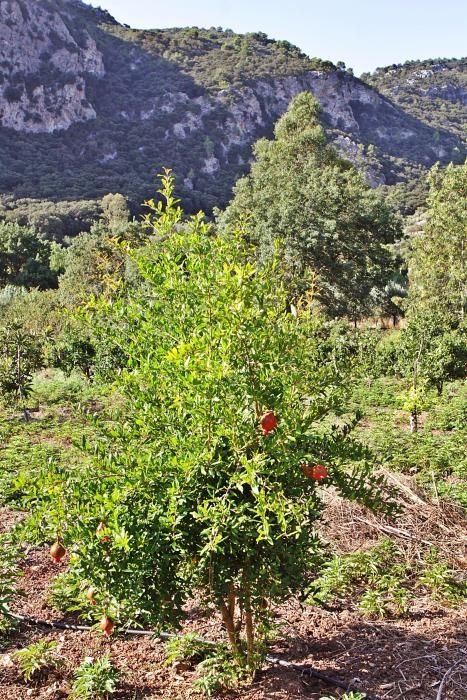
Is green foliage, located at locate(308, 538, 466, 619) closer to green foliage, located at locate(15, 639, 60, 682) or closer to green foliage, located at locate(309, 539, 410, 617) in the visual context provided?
green foliage, located at locate(309, 539, 410, 617)

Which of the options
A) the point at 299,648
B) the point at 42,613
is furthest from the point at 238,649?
the point at 42,613

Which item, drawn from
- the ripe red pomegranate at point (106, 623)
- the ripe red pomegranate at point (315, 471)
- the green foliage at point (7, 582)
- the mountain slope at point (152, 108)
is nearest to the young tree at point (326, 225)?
the green foliage at point (7, 582)

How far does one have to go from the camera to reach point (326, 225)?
2012 cm

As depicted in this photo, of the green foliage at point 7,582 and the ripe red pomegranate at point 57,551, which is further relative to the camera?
the green foliage at point 7,582

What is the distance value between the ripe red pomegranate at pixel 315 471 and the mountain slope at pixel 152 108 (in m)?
61.7

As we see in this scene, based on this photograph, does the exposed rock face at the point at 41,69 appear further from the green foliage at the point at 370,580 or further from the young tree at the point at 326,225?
the green foliage at the point at 370,580

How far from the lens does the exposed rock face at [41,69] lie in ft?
281

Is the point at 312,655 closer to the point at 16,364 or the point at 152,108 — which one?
the point at 16,364

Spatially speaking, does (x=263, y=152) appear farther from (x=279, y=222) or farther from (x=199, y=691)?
(x=199, y=691)

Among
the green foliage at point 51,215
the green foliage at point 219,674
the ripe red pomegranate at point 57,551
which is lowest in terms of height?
the green foliage at point 219,674

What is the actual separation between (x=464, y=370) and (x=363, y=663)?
10.1 metres

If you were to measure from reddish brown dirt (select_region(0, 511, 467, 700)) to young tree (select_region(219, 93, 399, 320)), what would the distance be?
15.5 m

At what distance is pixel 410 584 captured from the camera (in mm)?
4535

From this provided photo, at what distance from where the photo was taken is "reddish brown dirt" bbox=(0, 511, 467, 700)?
122 inches
